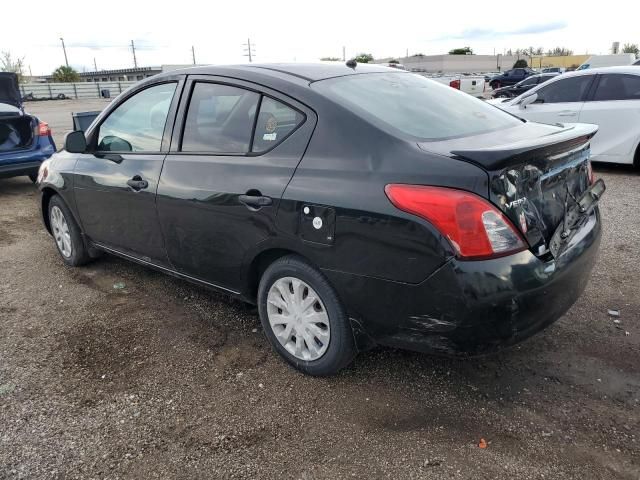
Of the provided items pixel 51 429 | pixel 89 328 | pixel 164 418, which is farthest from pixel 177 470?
pixel 89 328

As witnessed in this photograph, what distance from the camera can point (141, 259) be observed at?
12.8ft

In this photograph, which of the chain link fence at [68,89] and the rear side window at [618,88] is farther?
the chain link fence at [68,89]

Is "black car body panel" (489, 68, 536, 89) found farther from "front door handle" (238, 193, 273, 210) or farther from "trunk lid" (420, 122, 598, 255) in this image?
"front door handle" (238, 193, 273, 210)

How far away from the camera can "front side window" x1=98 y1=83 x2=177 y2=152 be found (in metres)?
3.55

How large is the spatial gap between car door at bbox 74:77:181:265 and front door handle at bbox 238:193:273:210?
85 centimetres

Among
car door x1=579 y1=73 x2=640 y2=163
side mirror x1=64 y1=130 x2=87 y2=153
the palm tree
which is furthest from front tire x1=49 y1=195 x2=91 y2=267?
the palm tree

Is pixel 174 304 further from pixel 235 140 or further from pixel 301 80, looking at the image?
pixel 301 80

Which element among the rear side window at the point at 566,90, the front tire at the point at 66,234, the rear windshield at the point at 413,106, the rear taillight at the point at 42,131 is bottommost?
the front tire at the point at 66,234

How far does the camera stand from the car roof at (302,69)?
10.0 feet

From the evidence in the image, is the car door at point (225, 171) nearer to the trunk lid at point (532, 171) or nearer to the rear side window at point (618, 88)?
the trunk lid at point (532, 171)

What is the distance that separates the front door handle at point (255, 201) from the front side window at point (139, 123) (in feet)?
3.20

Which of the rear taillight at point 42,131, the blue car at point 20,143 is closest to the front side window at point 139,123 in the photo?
the blue car at point 20,143

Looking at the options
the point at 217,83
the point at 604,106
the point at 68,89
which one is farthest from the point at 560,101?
the point at 68,89

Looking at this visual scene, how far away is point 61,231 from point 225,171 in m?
2.55
